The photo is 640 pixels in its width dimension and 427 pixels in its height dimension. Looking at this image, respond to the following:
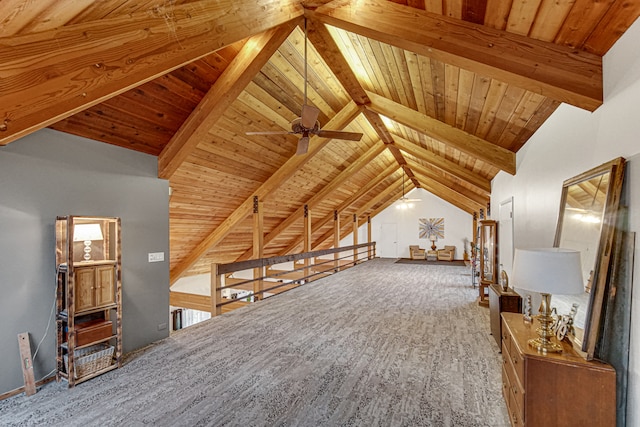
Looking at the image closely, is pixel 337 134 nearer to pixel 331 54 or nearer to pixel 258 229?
pixel 331 54

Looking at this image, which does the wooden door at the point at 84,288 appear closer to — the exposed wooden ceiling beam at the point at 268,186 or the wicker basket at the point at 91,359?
the wicker basket at the point at 91,359

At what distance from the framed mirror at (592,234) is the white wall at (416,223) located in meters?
11.2

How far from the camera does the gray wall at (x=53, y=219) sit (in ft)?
8.25

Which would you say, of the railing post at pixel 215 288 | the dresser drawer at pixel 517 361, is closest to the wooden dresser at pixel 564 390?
the dresser drawer at pixel 517 361

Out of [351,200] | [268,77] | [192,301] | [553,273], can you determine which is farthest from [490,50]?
[351,200]

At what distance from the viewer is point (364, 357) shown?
10.6ft

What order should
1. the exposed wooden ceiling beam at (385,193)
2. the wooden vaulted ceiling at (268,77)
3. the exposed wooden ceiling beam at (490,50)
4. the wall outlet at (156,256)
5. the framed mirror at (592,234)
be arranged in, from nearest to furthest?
the framed mirror at (592,234) < the wooden vaulted ceiling at (268,77) < the exposed wooden ceiling beam at (490,50) < the wall outlet at (156,256) < the exposed wooden ceiling beam at (385,193)

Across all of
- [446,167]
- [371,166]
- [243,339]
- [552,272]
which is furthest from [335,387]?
[371,166]

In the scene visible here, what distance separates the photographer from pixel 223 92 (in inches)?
129

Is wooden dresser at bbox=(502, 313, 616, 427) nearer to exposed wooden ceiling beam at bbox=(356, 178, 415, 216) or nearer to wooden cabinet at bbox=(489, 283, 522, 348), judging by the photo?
wooden cabinet at bbox=(489, 283, 522, 348)

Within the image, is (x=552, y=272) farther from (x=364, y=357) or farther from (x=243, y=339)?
(x=243, y=339)

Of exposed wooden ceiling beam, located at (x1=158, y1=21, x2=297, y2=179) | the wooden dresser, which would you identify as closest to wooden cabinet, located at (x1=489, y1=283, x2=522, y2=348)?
the wooden dresser

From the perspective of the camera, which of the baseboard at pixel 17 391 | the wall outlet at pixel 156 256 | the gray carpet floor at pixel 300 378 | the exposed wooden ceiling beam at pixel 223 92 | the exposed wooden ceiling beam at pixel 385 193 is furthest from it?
the exposed wooden ceiling beam at pixel 385 193

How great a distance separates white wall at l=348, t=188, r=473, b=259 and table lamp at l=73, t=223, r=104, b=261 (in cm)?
1188
